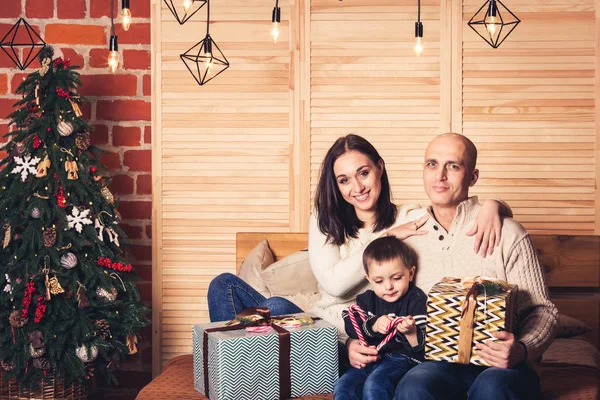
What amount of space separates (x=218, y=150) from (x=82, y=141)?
670 millimetres

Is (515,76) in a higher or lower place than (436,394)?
higher

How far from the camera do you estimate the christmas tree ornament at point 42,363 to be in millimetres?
2932

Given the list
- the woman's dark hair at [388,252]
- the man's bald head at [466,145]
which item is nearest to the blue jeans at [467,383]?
the woman's dark hair at [388,252]

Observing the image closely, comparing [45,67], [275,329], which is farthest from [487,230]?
[45,67]

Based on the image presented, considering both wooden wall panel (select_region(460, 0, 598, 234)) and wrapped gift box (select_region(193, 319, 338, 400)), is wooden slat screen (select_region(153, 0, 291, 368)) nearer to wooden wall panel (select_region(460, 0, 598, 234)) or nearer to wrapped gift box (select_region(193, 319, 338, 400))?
wooden wall panel (select_region(460, 0, 598, 234))

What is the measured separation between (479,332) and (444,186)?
1.44ft

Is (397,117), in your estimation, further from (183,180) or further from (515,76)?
(183,180)

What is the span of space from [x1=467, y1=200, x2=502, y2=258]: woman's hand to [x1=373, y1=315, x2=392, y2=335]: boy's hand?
32 cm

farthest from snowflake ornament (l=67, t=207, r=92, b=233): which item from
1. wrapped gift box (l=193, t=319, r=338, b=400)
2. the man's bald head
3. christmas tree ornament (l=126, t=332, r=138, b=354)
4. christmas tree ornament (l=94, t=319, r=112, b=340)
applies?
the man's bald head

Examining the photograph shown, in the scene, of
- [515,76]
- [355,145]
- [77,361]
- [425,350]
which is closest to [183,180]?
[77,361]

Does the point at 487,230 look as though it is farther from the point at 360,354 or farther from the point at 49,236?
the point at 49,236

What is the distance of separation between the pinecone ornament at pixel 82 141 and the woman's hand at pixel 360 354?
1547 millimetres

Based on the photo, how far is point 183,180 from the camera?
3.51 m

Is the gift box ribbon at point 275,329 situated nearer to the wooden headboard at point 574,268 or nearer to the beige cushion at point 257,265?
the beige cushion at point 257,265
